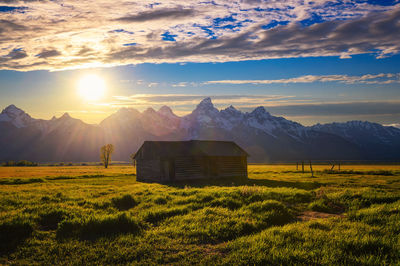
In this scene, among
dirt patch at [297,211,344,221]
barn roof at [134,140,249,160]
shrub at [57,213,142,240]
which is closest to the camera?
shrub at [57,213,142,240]

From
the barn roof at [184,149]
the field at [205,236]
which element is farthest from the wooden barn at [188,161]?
the field at [205,236]

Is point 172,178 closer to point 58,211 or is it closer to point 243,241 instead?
point 58,211

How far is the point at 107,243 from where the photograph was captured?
8750 millimetres

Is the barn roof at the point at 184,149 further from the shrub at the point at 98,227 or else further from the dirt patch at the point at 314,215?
the shrub at the point at 98,227

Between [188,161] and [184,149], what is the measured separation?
2736mm

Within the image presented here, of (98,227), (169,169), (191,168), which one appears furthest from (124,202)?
(191,168)

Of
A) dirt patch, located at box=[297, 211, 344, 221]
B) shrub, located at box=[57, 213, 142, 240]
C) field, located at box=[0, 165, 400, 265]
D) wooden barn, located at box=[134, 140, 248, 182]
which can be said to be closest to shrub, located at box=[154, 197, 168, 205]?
field, located at box=[0, 165, 400, 265]

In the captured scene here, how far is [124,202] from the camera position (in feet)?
52.3

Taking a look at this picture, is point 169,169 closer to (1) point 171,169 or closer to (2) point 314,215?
(1) point 171,169

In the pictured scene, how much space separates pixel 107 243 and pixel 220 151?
3601cm

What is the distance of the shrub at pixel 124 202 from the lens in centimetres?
1527

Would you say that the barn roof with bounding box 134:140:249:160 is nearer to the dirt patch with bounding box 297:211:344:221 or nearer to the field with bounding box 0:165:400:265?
the field with bounding box 0:165:400:265

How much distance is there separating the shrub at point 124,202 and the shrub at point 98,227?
4.50 metres

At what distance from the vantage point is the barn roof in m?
41.1
